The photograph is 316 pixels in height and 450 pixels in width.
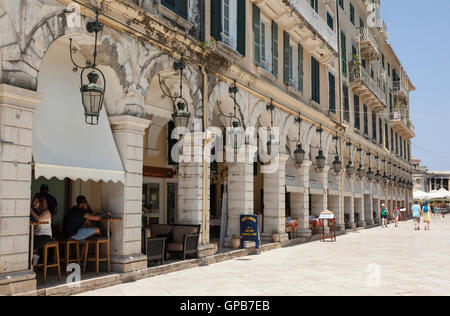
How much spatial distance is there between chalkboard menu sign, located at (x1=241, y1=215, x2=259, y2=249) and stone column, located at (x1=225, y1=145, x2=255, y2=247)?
26 cm

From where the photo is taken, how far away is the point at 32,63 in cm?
683

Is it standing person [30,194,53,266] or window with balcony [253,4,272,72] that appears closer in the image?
standing person [30,194,53,266]

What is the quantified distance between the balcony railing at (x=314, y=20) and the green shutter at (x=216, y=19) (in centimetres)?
427

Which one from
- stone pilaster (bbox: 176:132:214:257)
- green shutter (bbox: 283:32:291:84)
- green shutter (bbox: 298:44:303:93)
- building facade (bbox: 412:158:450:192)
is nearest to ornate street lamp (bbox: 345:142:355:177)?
green shutter (bbox: 298:44:303:93)

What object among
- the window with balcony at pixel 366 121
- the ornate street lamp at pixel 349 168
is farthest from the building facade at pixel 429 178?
the ornate street lamp at pixel 349 168

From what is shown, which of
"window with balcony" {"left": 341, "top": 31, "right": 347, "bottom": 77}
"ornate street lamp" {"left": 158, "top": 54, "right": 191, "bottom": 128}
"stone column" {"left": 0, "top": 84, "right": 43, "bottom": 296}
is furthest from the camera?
"window with balcony" {"left": 341, "top": 31, "right": 347, "bottom": 77}

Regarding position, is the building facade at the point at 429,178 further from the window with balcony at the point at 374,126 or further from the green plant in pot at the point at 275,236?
the green plant in pot at the point at 275,236

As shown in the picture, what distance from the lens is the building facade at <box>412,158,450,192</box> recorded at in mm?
100363

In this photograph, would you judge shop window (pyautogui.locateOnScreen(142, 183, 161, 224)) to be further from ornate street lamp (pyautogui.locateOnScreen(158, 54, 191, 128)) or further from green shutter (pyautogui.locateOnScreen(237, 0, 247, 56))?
green shutter (pyautogui.locateOnScreen(237, 0, 247, 56))

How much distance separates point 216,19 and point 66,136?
5842mm

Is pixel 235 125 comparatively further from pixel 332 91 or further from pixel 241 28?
pixel 332 91

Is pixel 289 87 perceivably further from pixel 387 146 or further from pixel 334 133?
pixel 387 146

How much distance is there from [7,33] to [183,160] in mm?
Result: 5360

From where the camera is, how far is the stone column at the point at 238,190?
532 inches
